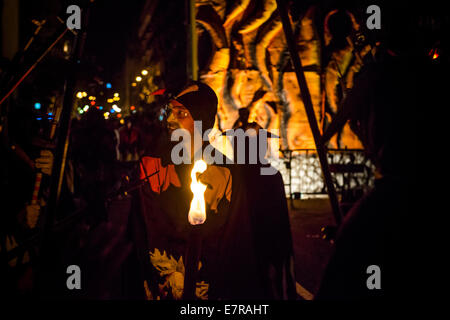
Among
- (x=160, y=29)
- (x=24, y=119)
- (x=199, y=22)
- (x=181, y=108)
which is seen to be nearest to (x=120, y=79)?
(x=160, y=29)

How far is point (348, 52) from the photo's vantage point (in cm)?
989

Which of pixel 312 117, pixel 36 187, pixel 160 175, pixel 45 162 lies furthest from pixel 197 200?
pixel 36 187

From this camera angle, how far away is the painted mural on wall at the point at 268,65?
9.16 m

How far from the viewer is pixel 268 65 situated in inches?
387

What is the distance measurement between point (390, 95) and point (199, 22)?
8183 mm

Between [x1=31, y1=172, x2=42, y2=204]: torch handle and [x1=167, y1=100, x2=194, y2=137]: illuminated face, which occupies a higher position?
[x1=167, y1=100, x2=194, y2=137]: illuminated face

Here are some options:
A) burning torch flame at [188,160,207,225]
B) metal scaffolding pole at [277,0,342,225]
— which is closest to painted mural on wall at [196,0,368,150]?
burning torch flame at [188,160,207,225]

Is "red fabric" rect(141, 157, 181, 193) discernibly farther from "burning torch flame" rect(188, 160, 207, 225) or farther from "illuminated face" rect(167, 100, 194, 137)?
"illuminated face" rect(167, 100, 194, 137)

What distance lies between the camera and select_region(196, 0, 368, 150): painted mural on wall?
30.1 ft

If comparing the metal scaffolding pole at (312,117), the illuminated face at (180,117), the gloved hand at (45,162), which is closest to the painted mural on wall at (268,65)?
the gloved hand at (45,162)

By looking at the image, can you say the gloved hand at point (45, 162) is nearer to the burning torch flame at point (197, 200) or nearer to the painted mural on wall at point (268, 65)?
the burning torch flame at point (197, 200)

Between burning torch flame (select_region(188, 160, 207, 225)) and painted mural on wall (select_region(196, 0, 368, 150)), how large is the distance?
724 cm

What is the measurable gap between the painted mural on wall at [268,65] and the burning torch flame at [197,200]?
7237 mm
